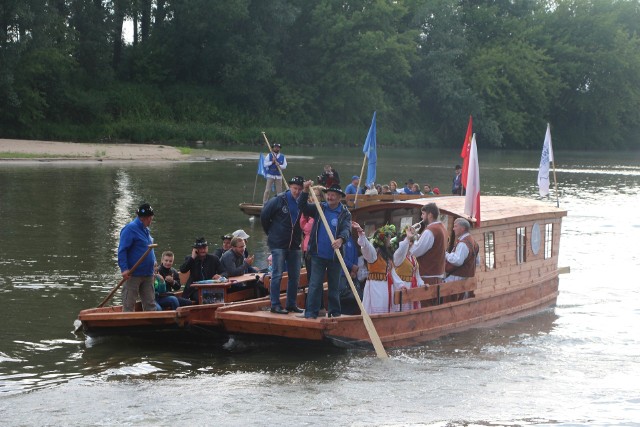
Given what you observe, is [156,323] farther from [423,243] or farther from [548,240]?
[548,240]

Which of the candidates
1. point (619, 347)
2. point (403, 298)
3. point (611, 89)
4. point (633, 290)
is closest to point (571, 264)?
point (633, 290)

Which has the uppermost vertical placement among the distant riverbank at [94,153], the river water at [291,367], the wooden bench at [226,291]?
the distant riverbank at [94,153]

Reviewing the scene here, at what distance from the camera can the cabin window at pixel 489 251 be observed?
1515cm

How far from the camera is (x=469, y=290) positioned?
47.7 feet

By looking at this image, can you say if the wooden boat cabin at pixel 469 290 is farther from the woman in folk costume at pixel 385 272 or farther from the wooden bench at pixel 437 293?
the woman in folk costume at pixel 385 272

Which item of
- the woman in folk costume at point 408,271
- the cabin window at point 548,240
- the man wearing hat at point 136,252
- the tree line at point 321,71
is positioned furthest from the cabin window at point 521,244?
the tree line at point 321,71

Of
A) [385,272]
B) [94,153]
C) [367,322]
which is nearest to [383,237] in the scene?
[385,272]

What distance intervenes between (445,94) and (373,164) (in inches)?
2365

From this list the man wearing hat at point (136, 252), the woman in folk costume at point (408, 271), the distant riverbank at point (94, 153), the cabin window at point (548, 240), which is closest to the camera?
the man wearing hat at point (136, 252)

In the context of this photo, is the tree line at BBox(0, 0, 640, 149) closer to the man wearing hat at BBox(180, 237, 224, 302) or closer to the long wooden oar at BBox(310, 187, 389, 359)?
the man wearing hat at BBox(180, 237, 224, 302)

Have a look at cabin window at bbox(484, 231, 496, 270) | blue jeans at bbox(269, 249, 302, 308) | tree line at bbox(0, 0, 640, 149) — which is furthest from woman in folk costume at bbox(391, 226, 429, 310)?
tree line at bbox(0, 0, 640, 149)

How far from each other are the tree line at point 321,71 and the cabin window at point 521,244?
1781 inches

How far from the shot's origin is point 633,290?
1923cm

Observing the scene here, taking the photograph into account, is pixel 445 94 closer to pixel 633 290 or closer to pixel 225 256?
pixel 633 290
